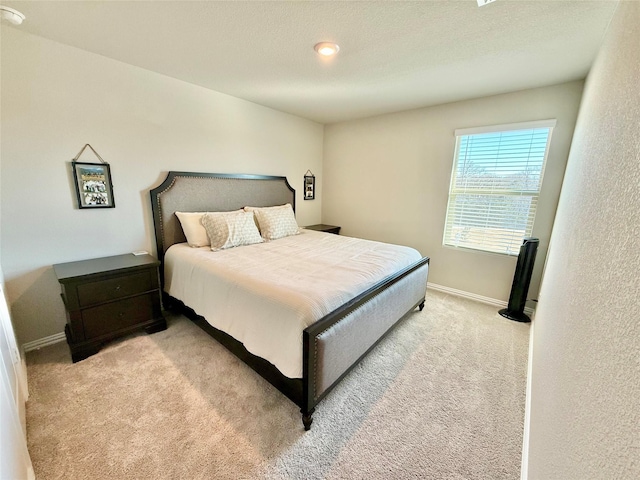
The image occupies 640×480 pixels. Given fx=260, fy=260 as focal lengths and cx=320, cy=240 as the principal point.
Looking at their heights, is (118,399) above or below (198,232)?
below

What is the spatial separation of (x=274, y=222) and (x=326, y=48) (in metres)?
1.86

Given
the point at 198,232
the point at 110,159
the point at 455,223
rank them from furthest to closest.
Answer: the point at 455,223 → the point at 198,232 → the point at 110,159

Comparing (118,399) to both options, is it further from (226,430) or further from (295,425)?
(295,425)

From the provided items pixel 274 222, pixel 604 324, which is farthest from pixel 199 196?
pixel 604 324

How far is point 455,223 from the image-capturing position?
332 cm

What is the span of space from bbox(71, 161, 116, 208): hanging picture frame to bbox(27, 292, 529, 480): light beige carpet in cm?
126

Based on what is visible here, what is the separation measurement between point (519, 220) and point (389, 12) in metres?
2.50

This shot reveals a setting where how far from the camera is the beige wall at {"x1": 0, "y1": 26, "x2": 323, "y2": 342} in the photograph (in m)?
1.96

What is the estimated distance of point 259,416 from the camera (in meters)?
1.61

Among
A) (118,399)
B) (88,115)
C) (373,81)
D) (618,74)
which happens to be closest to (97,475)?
(118,399)

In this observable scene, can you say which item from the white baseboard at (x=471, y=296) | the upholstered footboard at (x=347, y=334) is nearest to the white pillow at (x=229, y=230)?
the upholstered footboard at (x=347, y=334)

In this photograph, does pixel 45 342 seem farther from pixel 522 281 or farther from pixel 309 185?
pixel 522 281

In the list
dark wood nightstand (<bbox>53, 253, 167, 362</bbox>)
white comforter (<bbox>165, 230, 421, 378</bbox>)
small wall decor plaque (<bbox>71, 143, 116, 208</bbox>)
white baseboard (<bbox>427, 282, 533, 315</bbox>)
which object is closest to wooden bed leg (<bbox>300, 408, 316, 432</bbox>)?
white comforter (<bbox>165, 230, 421, 378</bbox>)

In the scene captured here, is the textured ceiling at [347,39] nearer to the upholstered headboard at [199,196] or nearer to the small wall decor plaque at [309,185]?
the upholstered headboard at [199,196]
